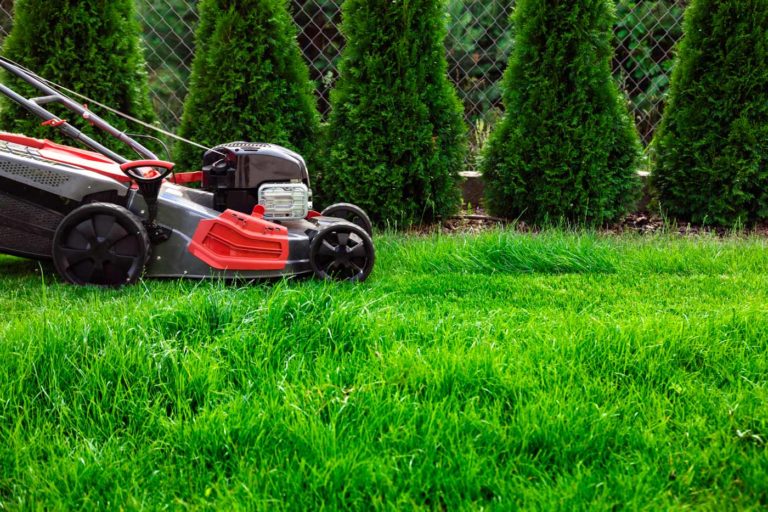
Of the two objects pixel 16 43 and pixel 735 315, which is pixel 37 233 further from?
pixel 735 315

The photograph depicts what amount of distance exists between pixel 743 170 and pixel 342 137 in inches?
109

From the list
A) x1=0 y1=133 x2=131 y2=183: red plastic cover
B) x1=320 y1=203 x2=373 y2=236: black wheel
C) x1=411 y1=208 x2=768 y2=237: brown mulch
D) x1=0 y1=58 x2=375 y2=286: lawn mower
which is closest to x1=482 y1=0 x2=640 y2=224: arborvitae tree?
A: x1=411 y1=208 x2=768 y2=237: brown mulch

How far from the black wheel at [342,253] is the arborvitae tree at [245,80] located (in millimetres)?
1561

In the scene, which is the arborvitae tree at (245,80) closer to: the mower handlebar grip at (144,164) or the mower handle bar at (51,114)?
the mower handle bar at (51,114)

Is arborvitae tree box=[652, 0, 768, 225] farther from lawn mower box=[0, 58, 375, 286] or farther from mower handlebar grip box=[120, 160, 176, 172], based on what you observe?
mower handlebar grip box=[120, 160, 176, 172]

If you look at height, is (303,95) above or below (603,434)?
above

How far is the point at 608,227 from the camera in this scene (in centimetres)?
596

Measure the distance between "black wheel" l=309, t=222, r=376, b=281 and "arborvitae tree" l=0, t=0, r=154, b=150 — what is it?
2.08 meters

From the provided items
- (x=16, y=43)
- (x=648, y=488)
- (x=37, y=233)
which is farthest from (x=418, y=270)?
(x=16, y=43)

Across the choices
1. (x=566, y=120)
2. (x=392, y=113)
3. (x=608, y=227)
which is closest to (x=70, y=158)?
(x=392, y=113)

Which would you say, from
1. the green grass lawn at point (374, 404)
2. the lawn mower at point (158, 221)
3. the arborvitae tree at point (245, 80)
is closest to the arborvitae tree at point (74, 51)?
the arborvitae tree at point (245, 80)

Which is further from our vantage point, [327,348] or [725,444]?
[327,348]

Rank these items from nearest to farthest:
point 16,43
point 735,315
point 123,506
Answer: point 123,506
point 735,315
point 16,43

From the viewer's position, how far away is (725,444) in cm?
234
